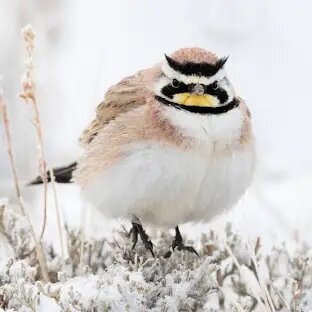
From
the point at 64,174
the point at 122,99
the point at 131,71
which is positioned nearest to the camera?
the point at 122,99

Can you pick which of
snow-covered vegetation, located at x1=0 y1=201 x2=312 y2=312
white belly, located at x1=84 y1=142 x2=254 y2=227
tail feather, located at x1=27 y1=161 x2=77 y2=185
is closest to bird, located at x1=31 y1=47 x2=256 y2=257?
white belly, located at x1=84 y1=142 x2=254 y2=227

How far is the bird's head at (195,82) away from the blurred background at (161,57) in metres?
1.46

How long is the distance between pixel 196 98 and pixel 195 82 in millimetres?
58

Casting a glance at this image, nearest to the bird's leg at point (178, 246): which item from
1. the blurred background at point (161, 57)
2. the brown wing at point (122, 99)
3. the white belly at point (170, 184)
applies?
the white belly at point (170, 184)

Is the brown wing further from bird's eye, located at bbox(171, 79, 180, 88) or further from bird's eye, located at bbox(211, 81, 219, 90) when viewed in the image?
bird's eye, located at bbox(211, 81, 219, 90)

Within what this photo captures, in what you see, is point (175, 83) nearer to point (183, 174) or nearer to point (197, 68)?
point (197, 68)

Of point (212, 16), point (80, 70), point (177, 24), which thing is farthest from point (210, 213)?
point (177, 24)

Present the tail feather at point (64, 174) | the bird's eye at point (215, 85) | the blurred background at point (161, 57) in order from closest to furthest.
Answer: the bird's eye at point (215, 85), the tail feather at point (64, 174), the blurred background at point (161, 57)

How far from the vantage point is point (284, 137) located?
7359mm

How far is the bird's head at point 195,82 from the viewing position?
3.46 metres

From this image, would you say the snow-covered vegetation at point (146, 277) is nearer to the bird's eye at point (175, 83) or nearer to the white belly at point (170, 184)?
the white belly at point (170, 184)

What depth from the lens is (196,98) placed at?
346cm

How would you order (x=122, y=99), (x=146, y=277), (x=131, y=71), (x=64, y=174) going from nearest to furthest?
1. (x=146, y=277)
2. (x=122, y=99)
3. (x=64, y=174)
4. (x=131, y=71)

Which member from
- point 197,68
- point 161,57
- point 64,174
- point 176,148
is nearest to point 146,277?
point 176,148
